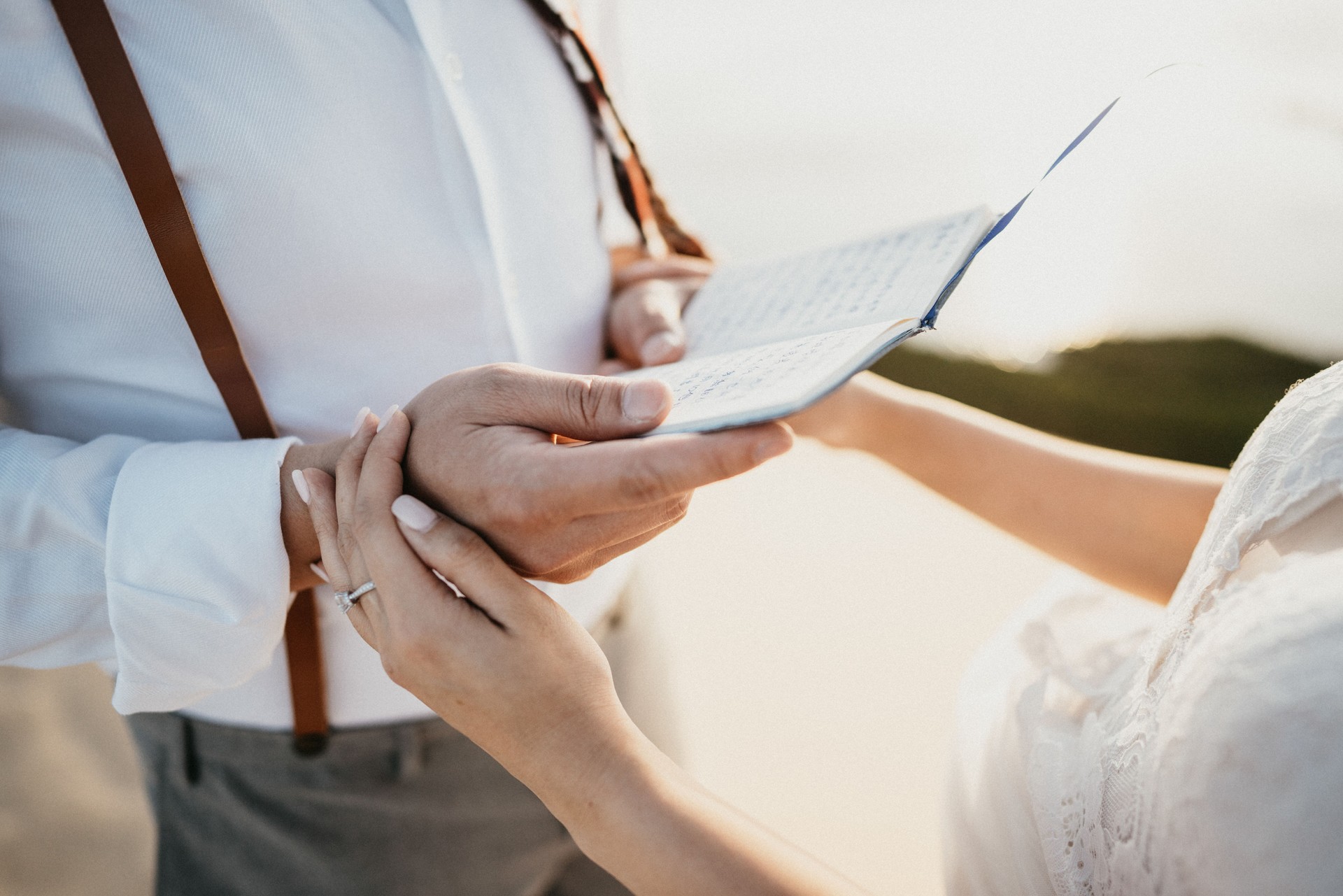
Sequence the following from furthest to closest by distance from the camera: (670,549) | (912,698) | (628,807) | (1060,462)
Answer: (670,549), (912,698), (1060,462), (628,807)

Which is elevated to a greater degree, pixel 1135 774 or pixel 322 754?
pixel 1135 774

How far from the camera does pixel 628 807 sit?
581mm

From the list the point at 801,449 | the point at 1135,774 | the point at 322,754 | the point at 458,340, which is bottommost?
the point at 801,449

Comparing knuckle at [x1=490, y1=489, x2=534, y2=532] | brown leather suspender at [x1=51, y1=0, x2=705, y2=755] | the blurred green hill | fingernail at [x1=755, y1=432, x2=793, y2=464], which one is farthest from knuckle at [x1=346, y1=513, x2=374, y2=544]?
the blurred green hill

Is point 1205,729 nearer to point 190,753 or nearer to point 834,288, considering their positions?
point 834,288

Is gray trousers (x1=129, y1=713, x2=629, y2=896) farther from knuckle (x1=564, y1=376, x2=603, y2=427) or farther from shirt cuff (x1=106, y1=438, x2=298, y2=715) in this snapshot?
knuckle (x1=564, y1=376, x2=603, y2=427)

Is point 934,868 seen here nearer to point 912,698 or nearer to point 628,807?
point 912,698

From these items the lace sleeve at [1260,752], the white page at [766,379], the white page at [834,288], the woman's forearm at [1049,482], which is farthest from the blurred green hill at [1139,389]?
the white page at [766,379]

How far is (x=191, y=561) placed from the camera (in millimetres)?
653

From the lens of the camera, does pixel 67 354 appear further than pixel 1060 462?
No

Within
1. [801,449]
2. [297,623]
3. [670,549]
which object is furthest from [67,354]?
[801,449]

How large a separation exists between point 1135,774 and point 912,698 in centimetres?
158

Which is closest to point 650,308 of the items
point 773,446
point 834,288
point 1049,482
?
point 834,288

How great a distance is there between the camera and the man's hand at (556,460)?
0.49 metres
